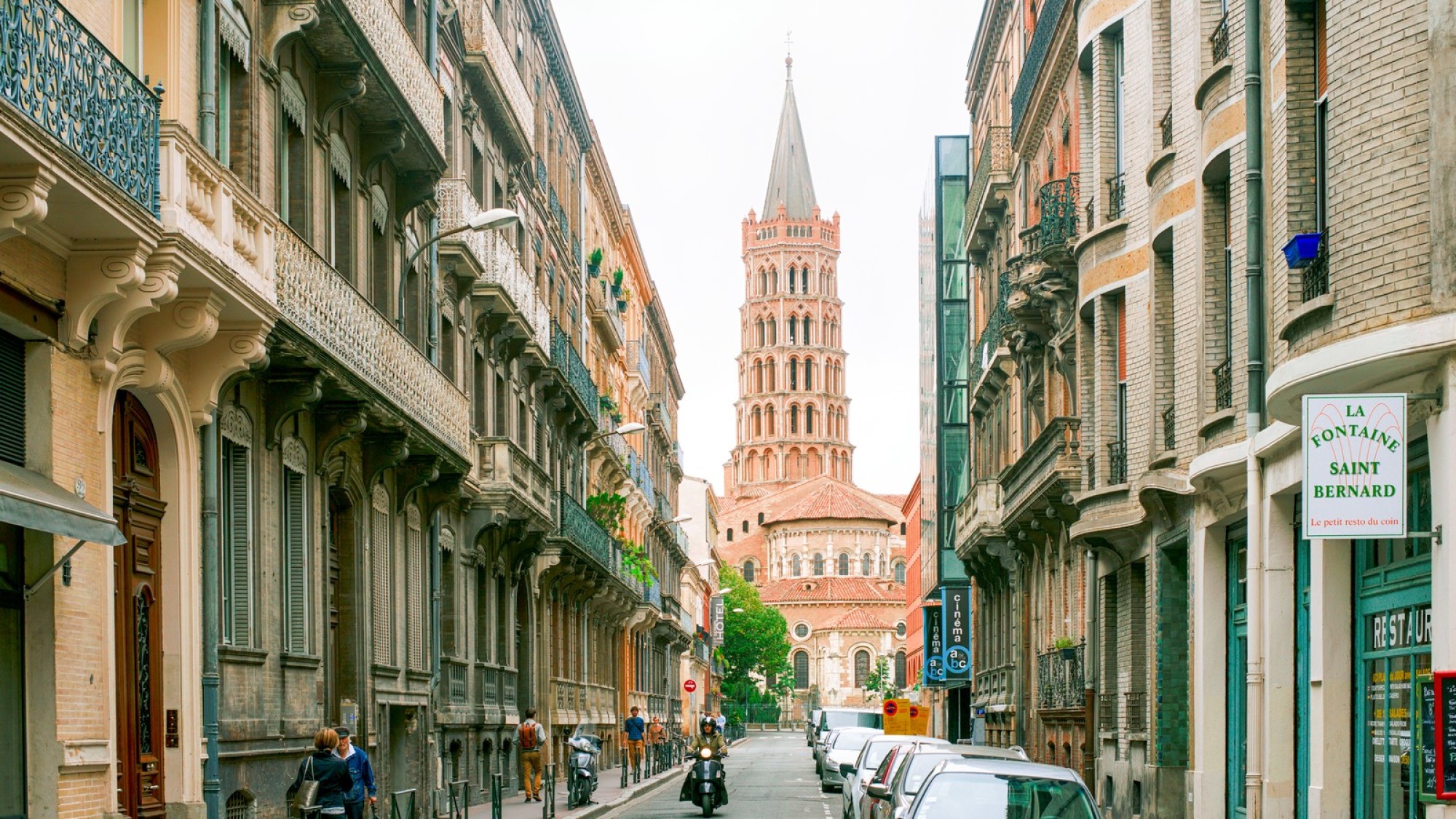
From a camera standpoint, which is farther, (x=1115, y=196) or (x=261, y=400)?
(x=1115, y=196)

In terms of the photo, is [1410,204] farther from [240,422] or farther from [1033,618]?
[1033,618]

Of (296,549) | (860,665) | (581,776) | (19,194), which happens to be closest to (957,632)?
(581,776)

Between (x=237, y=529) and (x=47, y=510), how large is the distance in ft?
20.2

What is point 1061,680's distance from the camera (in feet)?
102

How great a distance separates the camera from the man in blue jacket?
57.8 ft

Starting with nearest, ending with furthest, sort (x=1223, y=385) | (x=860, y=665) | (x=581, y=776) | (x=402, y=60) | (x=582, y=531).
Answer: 1. (x=1223, y=385)
2. (x=402, y=60)
3. (x=581, y=776)
4. (x=582, y=531)
5. (x=860, y=665)

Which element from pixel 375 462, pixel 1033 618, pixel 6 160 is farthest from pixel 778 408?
pixel 6 160

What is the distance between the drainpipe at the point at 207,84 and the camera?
16891 mm

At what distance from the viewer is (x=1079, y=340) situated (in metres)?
27.4

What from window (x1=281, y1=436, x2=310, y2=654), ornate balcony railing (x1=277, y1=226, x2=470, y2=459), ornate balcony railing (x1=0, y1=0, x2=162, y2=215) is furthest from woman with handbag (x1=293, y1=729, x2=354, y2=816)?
ornate balcony railing (x1=0, y1=0, x2=162, y2=215)

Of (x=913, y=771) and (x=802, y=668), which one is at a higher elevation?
(x=913, y=771)

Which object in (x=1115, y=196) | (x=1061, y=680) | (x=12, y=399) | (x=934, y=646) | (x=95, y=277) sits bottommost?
(x=934, y=646)

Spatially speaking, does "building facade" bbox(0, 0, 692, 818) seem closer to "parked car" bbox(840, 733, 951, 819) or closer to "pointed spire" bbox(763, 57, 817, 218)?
"parked car" bbox(840, 733, 951, 819)

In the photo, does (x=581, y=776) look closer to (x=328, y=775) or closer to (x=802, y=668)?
(x=328, y=775)
